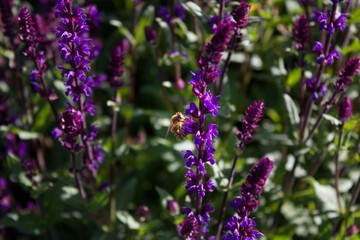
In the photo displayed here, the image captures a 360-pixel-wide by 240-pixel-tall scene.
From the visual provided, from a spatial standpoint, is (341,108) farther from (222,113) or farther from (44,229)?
(44,229)

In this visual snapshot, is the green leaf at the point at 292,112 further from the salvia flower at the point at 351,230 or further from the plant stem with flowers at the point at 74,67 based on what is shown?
the plant stem with flowers at the point at 74,67

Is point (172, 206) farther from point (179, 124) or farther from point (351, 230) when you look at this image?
point (351, 230)

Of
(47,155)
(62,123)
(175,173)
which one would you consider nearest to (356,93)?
(175,173)

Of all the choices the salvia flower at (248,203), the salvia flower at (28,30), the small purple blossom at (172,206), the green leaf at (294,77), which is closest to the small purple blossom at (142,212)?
the small purple blossom at (172,206)

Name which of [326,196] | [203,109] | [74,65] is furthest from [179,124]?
[326,196]

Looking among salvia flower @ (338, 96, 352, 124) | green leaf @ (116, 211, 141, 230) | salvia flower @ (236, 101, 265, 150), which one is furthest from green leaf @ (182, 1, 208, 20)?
green leaf @ (116, 211, 141, 230)

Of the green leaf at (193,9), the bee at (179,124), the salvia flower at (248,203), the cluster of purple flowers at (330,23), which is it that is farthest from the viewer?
the green leaf at (193,9)
